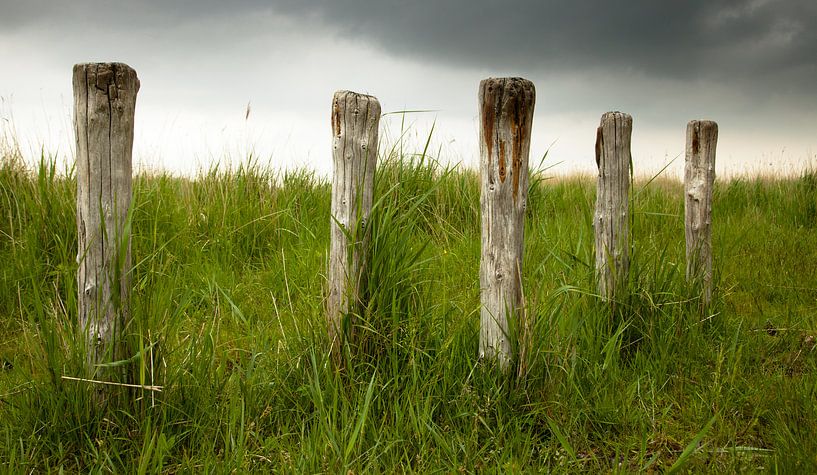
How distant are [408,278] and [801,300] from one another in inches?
185

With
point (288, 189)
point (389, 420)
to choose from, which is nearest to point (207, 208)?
point (288, 189)

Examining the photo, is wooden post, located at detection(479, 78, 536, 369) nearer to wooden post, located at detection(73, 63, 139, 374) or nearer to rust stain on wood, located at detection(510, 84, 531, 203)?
rust stain on wood, located at detection(510, 84, 531, 203)

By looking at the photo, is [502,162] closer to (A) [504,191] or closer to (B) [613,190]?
(A) [504,191]

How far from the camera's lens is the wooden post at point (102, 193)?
10.1ft

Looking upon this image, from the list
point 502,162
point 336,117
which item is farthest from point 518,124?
point 336,117

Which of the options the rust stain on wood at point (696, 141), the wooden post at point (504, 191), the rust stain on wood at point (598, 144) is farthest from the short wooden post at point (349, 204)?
the rust stain on wood at point (696, 141)

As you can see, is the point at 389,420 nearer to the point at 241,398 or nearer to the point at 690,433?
the point at 241,398

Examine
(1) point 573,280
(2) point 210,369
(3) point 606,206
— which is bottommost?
(2) point 210,369

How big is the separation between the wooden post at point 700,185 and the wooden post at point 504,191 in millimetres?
2496

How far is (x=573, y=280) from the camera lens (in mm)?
4684

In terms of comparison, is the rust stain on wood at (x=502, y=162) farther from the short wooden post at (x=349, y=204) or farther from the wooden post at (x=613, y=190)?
the wooden post at (x=613, y=190)

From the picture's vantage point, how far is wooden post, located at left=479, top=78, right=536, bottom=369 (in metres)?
3.30

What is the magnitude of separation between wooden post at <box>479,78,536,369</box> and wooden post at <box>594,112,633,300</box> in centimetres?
120

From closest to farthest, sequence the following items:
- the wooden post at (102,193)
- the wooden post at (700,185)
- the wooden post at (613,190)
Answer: the wooden post at (102,193) < the wooden post at (613,190) < the wooden post at (700,185)
